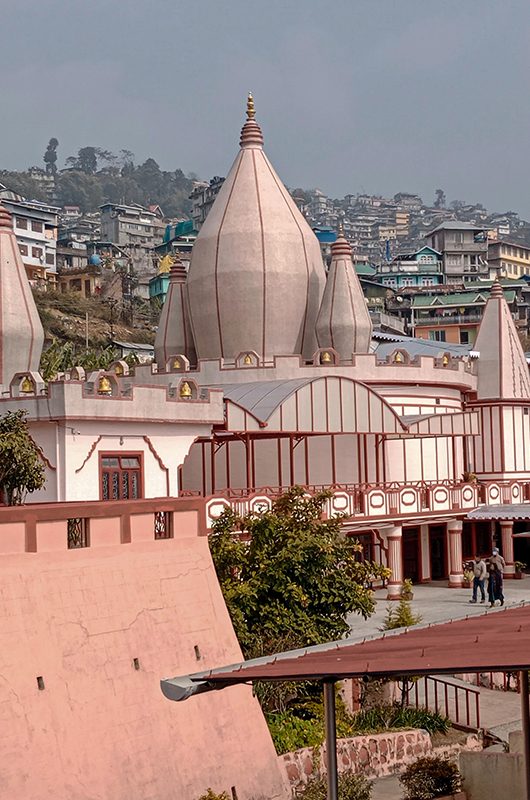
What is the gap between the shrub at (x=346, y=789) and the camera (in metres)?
18.4

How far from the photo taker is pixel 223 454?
39.6 metres

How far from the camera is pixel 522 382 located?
4744 cm

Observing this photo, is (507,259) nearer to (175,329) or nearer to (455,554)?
(175,329)

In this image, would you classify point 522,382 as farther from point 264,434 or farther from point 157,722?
point 157,722

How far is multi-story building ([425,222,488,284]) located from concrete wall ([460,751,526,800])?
410 feet

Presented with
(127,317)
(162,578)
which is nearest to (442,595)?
(162,578)

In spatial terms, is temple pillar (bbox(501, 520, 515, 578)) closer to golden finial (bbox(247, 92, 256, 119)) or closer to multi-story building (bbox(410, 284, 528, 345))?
golden finial (bbox(247, 92, 256, 119))

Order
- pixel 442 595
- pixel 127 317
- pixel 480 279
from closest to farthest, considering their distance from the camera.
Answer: pixel 442 595, pixel 127 317, pixel 480 279

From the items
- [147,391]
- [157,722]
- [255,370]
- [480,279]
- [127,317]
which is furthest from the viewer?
[480,279]

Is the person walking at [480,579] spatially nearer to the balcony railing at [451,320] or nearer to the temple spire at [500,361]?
the temple spire at [500,361]

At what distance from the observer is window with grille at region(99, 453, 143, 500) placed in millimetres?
32438

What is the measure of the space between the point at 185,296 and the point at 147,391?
13276 millimetres

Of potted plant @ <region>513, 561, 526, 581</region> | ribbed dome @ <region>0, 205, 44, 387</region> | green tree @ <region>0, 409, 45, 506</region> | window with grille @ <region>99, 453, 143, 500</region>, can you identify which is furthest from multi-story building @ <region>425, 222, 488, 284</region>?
green tree @ <region>0, 409, 45, 506</region>

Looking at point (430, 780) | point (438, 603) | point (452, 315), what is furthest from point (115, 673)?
point (452, 315)
